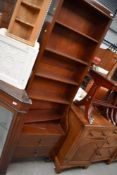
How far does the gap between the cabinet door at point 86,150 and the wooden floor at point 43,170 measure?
180 millimetres

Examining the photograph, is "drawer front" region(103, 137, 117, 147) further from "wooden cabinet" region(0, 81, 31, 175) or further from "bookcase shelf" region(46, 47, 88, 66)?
"wooden cabinet" region(0, 81, 31, 175)

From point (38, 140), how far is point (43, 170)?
43cm

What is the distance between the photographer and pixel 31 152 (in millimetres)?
2445

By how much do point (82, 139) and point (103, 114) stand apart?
651mm

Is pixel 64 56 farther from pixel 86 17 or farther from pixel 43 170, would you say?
pixel 43 170

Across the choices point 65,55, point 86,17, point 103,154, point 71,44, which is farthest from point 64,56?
point 103,154

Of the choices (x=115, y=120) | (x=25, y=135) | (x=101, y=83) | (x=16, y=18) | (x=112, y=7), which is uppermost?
(x=112, y=7)

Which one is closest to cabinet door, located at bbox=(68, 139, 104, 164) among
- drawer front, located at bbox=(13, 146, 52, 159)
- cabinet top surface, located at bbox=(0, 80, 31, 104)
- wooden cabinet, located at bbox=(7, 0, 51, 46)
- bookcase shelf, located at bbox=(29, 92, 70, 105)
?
drawer front, located at bbox=(13, 146, 52, 159)

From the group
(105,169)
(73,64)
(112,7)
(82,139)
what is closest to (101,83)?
(73,64)

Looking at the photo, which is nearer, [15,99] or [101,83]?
[15,99]

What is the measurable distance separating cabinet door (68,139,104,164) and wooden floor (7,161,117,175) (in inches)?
7.1

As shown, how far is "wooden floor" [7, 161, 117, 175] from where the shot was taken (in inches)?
93.9

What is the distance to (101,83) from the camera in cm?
237

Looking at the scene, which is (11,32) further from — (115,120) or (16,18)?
(115,120)
